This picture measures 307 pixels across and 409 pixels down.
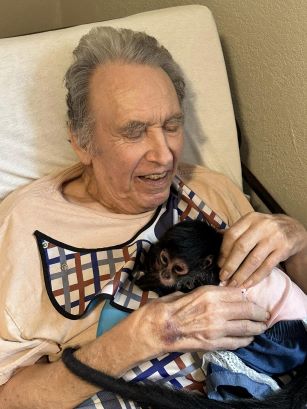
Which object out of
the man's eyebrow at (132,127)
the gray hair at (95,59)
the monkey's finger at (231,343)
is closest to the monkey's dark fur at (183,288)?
the monkey's finger at (231,343)

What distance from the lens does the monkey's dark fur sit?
3.23 ft

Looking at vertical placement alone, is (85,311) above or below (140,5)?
below

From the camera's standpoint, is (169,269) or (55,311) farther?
(55,311)

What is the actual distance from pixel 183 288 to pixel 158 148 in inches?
12.5

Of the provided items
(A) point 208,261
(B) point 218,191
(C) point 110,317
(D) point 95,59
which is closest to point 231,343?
(A) point 208,261

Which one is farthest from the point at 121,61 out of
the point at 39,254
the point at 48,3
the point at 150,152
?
the point at 48,3

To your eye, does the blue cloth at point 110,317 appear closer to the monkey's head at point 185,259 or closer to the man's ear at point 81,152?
the monkey's head at point 185,259

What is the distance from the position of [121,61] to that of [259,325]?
66 centimetres

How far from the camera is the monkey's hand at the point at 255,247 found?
A: 1081mm

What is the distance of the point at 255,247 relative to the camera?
1115 mm

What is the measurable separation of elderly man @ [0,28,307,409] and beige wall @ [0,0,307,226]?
31 cm

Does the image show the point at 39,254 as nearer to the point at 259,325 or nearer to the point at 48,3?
the point at 259,325

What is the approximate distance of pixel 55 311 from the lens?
1.17 m

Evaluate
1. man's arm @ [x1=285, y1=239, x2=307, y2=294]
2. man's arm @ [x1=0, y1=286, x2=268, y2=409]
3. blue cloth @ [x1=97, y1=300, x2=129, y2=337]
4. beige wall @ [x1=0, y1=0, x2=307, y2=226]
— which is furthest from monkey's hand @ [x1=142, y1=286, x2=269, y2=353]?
beige wall @ [x1=0, y1=0, x2=307, y2=226]
